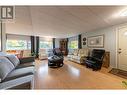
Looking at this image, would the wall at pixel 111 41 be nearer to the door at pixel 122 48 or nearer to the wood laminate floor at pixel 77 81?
the door at pixel 122 48

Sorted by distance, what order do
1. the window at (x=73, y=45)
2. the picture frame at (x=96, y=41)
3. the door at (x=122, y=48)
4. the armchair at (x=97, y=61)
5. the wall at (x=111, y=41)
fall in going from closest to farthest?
the door at (x=122, y=48), the armchair at (x=97, y=61), the wall at (x=111, y=41), the picture frame at (x=96, y=41), the window at (x=73, y=45)

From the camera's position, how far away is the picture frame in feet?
18.3

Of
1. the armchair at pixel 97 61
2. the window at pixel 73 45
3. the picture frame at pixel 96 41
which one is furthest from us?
the window at pixel 73 45

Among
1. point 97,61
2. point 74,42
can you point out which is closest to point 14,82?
point 97,61

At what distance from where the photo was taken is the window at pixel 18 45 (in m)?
7.97

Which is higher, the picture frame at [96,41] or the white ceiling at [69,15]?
the white ceiling at [69,15]

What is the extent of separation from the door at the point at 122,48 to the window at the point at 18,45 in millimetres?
6816

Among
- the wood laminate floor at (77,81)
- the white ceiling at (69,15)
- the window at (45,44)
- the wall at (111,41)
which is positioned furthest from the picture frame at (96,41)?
the window at (45,44)

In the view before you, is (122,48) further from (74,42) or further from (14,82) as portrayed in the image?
(74,42)

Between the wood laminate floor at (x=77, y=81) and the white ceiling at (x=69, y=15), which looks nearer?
the white ceiling at (x=69, y=15)

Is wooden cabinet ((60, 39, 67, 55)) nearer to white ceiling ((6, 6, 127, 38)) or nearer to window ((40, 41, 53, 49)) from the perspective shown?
window ((40, 41, 53, 49))

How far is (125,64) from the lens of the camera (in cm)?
428
